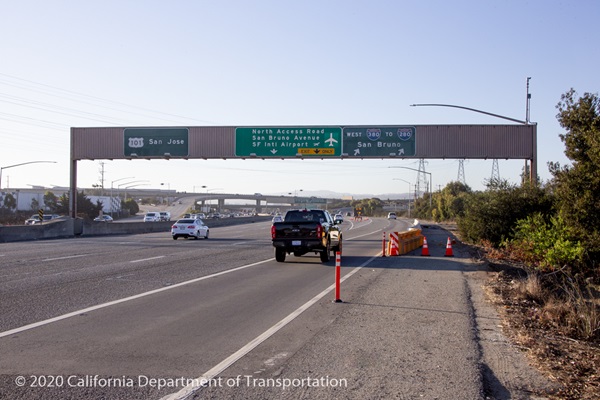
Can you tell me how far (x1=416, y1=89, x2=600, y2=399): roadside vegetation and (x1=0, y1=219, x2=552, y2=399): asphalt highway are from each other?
107cm

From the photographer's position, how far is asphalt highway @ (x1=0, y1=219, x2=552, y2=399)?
6.42m

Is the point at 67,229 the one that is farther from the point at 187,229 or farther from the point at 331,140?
the point at 331,140

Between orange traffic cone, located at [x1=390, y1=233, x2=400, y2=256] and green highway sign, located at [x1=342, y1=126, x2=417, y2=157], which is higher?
green highway sign, located at [x1=342, y1=126, x2=417, y2=157]

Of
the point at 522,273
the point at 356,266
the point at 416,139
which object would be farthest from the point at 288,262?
the point at 416,139

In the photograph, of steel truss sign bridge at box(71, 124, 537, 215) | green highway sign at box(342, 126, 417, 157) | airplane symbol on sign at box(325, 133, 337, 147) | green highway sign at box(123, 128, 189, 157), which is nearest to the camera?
steel truss sign bridge at box(71, 124, 537, 215)

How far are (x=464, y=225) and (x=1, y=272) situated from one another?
2639 centimetres

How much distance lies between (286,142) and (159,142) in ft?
28.3

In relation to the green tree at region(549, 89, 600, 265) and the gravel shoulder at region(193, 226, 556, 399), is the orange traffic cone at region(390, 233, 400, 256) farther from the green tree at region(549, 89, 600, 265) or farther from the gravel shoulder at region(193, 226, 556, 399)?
the gravel shoulder at region(193, 226, 556, 399)

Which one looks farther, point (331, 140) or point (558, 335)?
point (331, 140)

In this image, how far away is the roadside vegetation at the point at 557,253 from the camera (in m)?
8.05

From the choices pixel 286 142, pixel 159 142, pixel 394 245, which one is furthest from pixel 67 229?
pixel 394 245

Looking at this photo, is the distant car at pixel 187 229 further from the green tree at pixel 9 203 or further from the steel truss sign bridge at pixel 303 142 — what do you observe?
the green tree at pixel 9 203

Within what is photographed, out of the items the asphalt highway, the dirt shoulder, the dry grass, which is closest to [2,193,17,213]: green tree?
the asphalt highway

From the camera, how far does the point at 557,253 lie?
20.2 m
